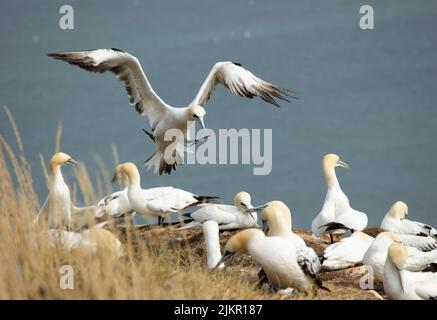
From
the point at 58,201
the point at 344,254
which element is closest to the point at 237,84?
the point at 344,254

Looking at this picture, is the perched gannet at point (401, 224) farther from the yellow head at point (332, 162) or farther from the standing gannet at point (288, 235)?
the standing gannet at point (288, 235)

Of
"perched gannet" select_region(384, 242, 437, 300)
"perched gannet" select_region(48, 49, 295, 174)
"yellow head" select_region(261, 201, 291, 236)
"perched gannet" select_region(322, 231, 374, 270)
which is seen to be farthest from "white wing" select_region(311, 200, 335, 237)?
"yellow head" select_region(261, 201, 291, 236)

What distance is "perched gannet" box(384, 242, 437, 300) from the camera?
1042 centimetres

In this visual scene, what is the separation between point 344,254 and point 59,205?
3.56 metres

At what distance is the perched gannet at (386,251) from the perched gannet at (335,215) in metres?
0.79

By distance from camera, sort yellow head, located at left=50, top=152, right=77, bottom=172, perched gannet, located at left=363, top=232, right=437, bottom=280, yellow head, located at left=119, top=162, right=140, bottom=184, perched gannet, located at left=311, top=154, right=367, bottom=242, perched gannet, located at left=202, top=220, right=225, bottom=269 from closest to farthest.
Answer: perched gannet, located at left=202, top=220, right=225, bottom=269
perched gannet, located at left=363, top=232, right=437, bottom=280
yellow head, located at left=50, top=152, right=77, bottom=172
perched gannet, located at left=311, top=154, right=367, bottom=242
yellow head, located at left=119, top=162, right=140, bottom=184

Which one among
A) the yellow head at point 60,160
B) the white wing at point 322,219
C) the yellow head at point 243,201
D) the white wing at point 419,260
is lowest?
the white wing at point 419,260

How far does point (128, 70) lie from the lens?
51.2ft

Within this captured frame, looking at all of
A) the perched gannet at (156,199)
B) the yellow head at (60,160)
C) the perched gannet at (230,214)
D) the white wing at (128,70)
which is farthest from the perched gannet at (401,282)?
the white wing at (128,70)

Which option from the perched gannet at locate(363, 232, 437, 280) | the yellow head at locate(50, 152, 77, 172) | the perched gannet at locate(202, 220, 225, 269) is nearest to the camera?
the perched gannet at locate(202, 220, 225, 269)

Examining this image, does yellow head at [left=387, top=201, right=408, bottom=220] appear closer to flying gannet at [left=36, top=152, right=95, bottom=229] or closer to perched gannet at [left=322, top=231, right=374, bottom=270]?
perched gannet at [left=322, top=231, right=374, bottom=270]

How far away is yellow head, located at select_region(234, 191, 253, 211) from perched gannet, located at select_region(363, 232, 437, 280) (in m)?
1.89

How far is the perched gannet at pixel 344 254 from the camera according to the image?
11727 mm
